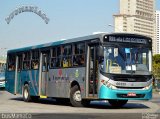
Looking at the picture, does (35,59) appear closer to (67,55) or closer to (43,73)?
(43,73)

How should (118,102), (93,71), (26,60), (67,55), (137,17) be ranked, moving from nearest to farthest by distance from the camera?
(93,71), (67,55), (118,102), (26,60), (137,17)

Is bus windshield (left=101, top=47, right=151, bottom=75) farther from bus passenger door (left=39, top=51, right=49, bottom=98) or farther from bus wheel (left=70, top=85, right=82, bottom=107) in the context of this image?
bus passenger door (left=39, top=51, right=49, bottom=98)

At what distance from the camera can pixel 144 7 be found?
171 meters

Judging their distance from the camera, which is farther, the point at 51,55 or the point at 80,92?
the point at 51,55

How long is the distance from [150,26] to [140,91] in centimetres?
13863

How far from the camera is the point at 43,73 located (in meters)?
23.1

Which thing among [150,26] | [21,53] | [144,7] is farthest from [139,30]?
[21,53]

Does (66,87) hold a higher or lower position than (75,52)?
lower

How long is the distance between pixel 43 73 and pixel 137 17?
126m

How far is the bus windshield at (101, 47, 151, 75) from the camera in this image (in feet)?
59.6

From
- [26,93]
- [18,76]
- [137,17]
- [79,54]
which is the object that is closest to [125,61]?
[79,54]

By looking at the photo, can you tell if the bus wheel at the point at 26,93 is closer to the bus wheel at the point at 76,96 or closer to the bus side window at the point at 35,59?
the bus side window at the point at 35,59

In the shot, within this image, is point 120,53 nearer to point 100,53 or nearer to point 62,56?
point 100,53

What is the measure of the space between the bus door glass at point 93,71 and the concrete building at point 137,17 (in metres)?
102
